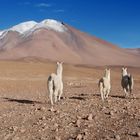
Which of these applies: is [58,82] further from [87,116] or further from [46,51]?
[46,51]

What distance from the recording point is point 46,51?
178 m

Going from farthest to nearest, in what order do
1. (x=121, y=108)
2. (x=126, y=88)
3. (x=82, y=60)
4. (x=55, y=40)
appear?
(x=55, y=40) < (x=82, y=60) < (x=126, y=88) < (x=121, y=108)

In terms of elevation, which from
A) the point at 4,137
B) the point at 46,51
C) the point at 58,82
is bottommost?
the point at 4,137

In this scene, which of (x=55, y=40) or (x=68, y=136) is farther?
(x=55, y=40)

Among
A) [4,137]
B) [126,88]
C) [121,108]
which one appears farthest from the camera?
[126,88]

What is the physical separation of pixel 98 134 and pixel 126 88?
10414 mm

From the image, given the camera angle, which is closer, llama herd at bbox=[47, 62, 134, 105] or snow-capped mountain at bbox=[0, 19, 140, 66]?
llama herd at bbox=[47, 62, 134, 105]

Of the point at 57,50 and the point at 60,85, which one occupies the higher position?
the point at 57,50

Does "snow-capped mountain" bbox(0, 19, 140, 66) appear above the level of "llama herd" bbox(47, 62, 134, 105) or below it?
above

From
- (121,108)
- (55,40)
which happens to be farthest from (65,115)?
(55,40)

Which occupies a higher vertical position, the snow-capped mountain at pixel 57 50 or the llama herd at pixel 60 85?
the snow-capped mountain at pixel 57 50

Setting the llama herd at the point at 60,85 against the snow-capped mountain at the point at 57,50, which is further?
the snow-capped mountain at the point at 57,50

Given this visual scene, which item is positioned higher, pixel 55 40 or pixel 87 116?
pixel 55 40

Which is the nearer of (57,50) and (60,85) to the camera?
(60,85)
